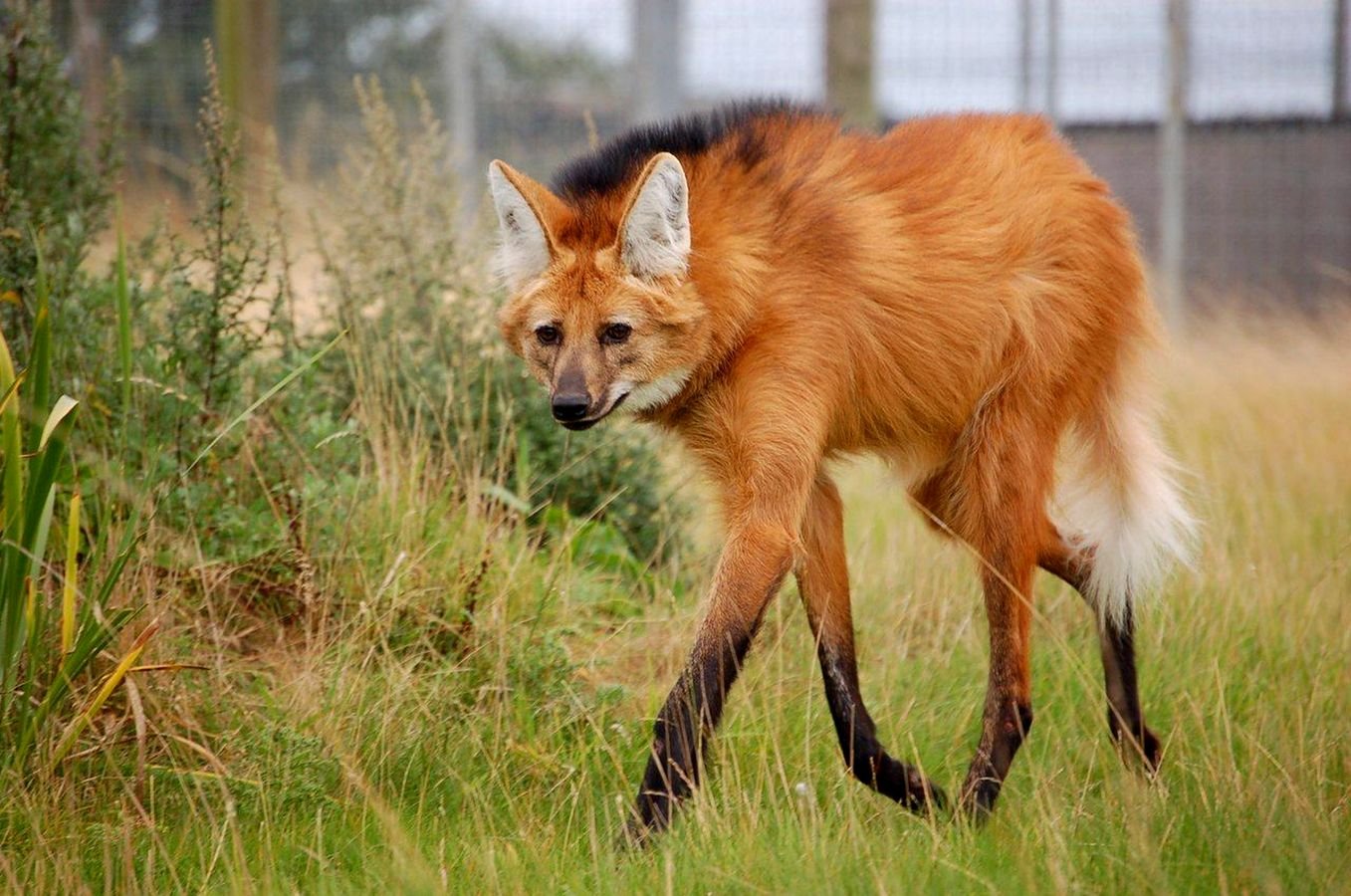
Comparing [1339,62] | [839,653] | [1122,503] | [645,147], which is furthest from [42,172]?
[1339,62]

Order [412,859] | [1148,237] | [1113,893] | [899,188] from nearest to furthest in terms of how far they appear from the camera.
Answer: [1113,893], [412,859], [899,188], [1148,237]

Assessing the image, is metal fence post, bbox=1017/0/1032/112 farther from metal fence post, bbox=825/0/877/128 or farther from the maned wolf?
the maned wolf

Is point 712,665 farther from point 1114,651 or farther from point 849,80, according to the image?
point 849,80

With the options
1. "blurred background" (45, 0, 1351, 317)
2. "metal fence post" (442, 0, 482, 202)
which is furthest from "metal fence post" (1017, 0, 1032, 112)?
"metal fence post" (442, 0, 482, 202)

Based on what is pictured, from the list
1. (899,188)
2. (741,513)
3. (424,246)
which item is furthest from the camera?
(424,246)

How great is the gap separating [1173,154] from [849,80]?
2280 millimetres

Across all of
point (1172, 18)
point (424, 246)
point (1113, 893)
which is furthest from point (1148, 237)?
point (1113, 893)

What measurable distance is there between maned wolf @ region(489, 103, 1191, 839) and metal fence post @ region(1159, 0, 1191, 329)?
16.0ft

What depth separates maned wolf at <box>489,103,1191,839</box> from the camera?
2.90m

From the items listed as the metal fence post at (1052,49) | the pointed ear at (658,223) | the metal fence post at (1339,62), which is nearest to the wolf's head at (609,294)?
the pointed ear at (658,223)

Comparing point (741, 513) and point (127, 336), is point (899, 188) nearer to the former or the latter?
point (741, 513)

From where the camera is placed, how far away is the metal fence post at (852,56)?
7.14 metres

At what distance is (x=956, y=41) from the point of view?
328 inches

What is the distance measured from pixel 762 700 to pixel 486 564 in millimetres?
814
